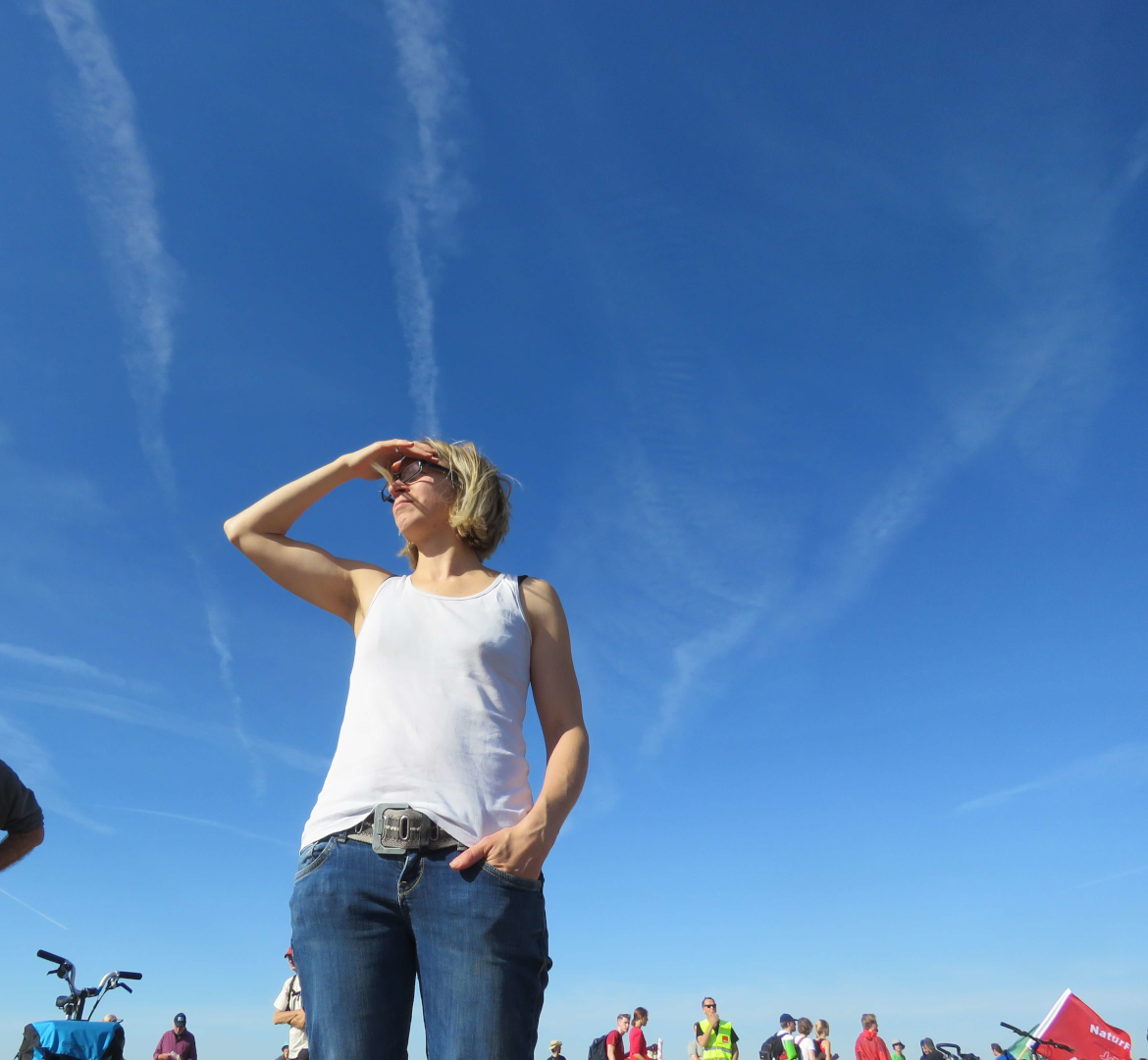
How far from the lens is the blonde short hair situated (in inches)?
98.4

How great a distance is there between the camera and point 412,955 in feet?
5.84

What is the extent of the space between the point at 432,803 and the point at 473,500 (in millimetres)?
1005

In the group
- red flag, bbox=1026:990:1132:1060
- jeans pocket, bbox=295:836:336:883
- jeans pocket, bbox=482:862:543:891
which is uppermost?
red flag, bbox=1026:990:1132:1060

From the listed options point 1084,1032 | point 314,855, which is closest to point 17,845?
point 314,855

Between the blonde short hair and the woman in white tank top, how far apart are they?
2 centimetres

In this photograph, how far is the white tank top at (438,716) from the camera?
185 cm

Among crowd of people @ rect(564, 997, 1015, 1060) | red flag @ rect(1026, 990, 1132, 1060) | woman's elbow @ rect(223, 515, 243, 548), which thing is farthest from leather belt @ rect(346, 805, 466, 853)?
red flag @ rect(1026, 990, 1132, 1060)

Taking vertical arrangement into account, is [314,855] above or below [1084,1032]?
below

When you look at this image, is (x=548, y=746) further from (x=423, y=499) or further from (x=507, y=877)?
(x=423, y=499)

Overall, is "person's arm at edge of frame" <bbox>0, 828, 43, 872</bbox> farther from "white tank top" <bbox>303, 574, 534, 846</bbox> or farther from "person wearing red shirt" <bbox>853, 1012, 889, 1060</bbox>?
"person wearing red shirt" <bbox>853, 1012, 889, 1060</bbox>

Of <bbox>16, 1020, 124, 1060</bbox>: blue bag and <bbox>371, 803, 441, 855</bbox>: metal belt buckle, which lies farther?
<bbox>16, 1020, 124, 1060</bbox>: blue bag

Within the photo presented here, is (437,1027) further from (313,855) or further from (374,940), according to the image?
(313,855)

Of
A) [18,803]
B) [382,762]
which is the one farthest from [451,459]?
[18,803]

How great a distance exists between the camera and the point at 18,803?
Answer: 11.6 ft
